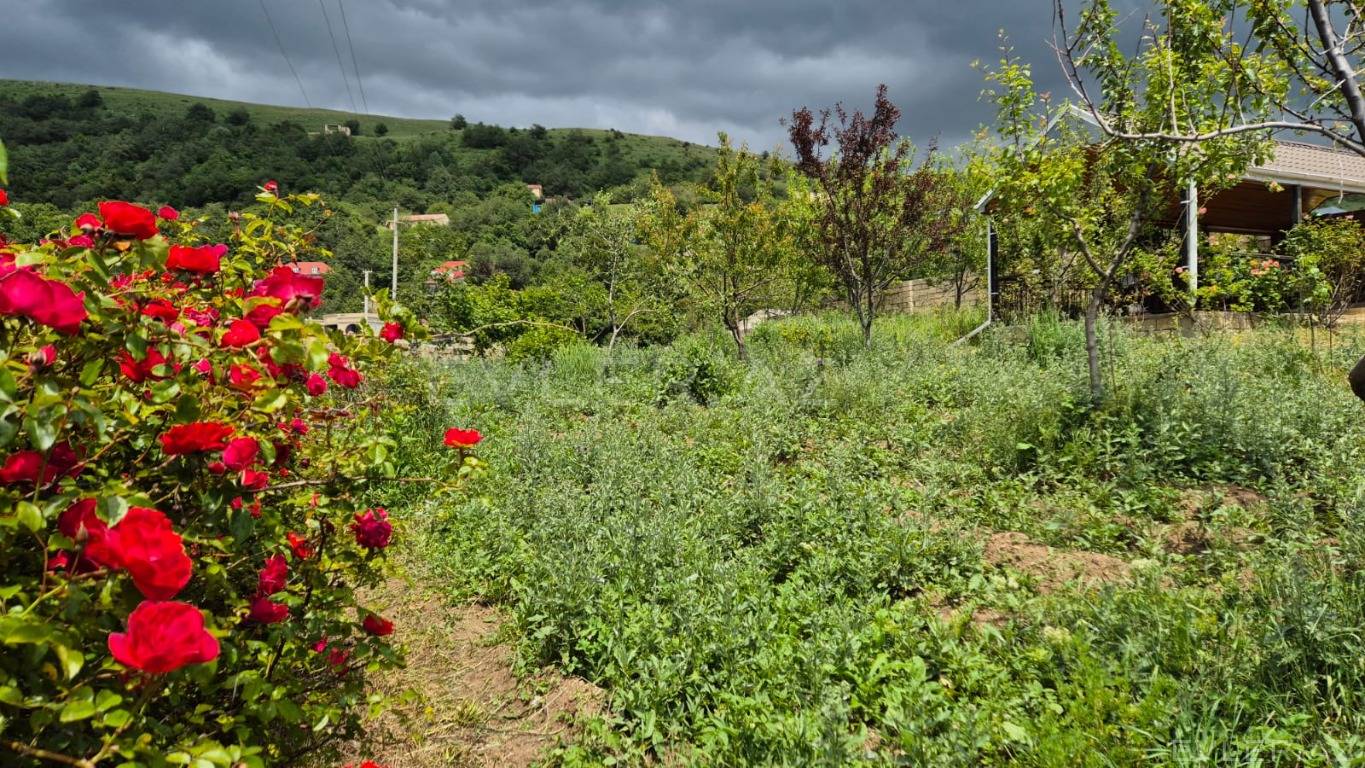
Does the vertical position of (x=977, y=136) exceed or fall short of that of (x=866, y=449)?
it exceeds it

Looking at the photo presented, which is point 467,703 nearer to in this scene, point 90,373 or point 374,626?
point 374,626

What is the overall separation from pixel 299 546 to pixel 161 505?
46 centimetres

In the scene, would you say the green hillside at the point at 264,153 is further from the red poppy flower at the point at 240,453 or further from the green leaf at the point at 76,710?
the green leaf at the point at 76,710

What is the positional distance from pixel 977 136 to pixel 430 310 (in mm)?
13492

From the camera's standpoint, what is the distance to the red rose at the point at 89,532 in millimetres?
892

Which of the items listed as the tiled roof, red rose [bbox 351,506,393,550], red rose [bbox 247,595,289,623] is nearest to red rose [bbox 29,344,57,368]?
red rose [bbox 247,595,289,623]

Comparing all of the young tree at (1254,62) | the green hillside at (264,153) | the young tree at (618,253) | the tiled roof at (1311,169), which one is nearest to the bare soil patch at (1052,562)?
the young tree at (1254,62)

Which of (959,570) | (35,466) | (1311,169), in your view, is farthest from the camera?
(1311,169)

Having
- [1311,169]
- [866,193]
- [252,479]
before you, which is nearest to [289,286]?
[252,479]

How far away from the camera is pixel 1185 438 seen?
4.38m

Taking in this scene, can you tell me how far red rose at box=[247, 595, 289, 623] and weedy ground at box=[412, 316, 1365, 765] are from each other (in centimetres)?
82

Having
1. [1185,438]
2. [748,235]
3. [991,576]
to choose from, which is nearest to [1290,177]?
[748,235]

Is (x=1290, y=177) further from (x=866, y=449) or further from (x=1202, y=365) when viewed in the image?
(x=866, y=449)

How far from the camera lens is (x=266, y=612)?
1.48 m
